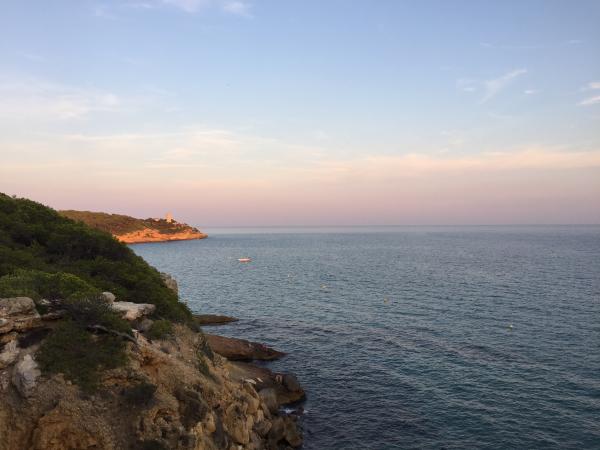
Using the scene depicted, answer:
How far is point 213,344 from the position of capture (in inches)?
1818

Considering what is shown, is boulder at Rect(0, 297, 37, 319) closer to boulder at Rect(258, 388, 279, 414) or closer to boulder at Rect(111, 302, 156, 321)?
boulder at Rect(111, 302, 156, 321)

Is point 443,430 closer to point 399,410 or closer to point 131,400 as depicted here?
point 399,410

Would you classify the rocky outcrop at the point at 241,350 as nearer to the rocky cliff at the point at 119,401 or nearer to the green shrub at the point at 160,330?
the green shrub at the point at 160,330

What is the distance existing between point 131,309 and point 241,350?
2258 centimetres

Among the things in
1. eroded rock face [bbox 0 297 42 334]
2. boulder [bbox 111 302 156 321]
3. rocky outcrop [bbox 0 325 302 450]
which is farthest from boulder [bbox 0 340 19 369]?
boulder [bbox 111 302 156 321]

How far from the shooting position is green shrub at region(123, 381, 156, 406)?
69.5ft

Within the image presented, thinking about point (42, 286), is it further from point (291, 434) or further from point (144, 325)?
point (291, 434)

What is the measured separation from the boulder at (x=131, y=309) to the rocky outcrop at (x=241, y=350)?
1905cm

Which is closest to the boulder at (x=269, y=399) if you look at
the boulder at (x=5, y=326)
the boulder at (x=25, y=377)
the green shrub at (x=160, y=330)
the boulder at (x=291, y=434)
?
the boulder at (x=291, y=434)

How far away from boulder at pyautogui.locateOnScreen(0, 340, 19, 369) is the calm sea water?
799 inches

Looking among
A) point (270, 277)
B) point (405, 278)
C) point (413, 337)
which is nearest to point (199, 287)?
point (270, 277)

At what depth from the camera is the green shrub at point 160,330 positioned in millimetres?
27209

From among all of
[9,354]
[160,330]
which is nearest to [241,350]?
[160,330]

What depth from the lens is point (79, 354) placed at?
2150 cm
